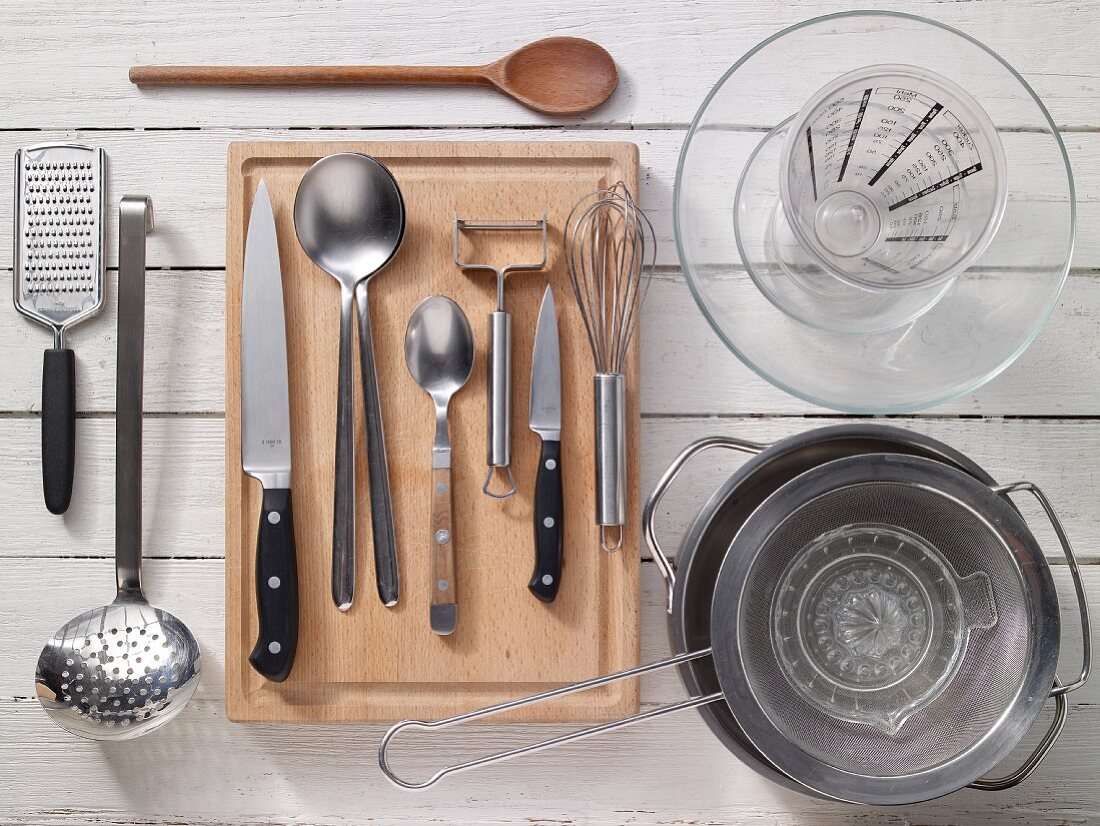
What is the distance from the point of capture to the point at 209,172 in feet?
1.93

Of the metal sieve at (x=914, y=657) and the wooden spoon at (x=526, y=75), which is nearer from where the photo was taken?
the metal sieve at (x=914, y=657)

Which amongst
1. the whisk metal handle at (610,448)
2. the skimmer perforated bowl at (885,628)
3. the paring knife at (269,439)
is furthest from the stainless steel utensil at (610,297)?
the paring knife at (269,439)

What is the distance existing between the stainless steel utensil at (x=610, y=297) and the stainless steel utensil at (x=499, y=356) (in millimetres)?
33

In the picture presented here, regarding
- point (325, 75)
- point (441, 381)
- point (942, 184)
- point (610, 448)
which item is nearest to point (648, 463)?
point (610, 448)

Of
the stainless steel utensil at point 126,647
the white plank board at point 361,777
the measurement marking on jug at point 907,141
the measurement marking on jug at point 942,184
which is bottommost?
the white plank board at point 361,777

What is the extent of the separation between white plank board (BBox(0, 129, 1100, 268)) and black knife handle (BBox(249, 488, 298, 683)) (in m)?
0.19

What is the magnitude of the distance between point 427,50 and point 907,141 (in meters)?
0.34

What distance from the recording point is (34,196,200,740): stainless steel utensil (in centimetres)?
55

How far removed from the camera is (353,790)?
59 cm

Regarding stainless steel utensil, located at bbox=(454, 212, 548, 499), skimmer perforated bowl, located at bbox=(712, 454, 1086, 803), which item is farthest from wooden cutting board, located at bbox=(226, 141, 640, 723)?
skimmer perforated bowl, located at bbox=(712, 454, 1086, 803)

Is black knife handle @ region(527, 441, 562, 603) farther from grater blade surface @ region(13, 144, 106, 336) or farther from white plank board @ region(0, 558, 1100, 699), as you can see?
grater blade surface @ region(13, 144, 106, 336)

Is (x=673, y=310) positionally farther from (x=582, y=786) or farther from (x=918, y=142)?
(x=582, y=786)

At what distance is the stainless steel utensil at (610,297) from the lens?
532 millimetres

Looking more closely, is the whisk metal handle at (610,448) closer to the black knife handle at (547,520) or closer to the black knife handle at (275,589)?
the black knife handle at (547,520)
